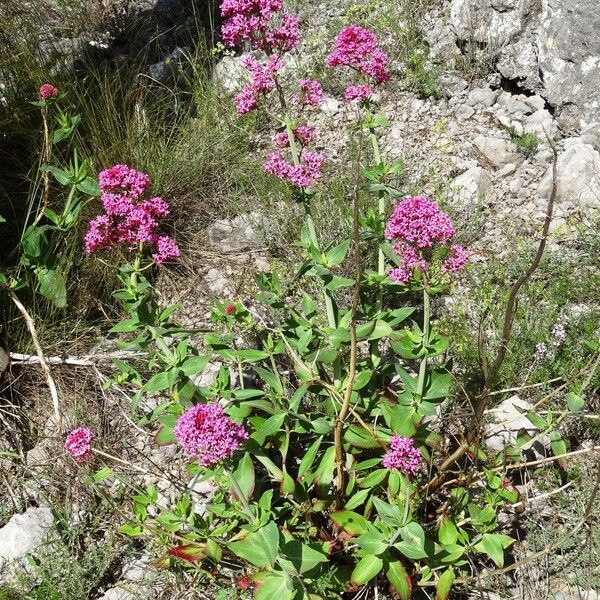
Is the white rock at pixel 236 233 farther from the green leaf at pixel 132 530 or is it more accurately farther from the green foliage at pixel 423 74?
the green leaf at pixel 132 530

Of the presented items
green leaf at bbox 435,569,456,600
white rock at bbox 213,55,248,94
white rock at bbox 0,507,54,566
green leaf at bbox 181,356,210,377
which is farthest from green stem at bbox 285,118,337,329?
white rock at bbox 213,55,248,94

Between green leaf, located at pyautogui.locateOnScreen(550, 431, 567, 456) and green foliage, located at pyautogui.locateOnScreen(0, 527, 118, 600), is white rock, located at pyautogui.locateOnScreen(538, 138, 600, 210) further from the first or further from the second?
green foliage, located at pyautogui.locateOnScreen(0, 527, 118, 600)

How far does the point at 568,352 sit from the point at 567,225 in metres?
1.11

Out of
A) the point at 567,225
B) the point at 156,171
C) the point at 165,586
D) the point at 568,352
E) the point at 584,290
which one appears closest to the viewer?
the point at 165,586

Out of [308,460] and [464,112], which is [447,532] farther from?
[464,112]

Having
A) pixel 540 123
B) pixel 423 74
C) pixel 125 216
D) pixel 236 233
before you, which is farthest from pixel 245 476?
pixel 423 74

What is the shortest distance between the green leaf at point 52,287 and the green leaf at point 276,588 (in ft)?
6.05

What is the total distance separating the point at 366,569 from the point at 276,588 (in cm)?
30

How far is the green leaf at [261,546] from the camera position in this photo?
2022 mm

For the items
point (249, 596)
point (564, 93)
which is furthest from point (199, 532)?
point (564, 93)

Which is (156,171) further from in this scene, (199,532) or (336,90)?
(199,532)

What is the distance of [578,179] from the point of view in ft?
13.3

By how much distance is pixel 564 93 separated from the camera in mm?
4465

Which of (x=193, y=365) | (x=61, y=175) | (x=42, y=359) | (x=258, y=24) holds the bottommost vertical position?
(x=42, y=359)
